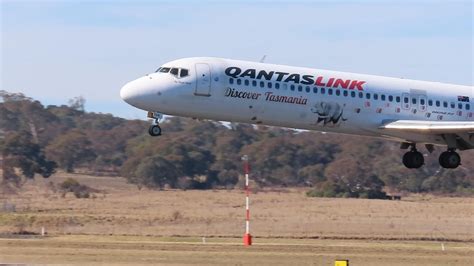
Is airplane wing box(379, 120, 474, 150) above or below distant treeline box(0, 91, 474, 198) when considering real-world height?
below

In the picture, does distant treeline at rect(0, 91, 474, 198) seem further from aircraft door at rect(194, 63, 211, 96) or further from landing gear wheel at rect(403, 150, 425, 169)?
aircraft door at rect(194, 63, 211, 96)

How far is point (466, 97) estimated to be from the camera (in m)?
57.8

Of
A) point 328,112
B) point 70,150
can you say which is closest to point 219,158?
point 70,150

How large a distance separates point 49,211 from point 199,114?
98.5 ft

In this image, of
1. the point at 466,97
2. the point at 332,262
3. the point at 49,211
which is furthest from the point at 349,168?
the point at 332,262

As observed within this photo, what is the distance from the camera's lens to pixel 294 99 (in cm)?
5234

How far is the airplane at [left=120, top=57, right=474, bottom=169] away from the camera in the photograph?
2030 inches

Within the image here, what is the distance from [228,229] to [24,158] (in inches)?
2030

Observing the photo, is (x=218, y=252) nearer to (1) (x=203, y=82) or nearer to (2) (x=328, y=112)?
Result: (1) (x=203, y=82)

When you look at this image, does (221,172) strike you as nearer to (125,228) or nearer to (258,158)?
(258,158)

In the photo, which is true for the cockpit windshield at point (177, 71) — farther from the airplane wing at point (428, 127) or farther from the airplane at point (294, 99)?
the airplane wing at point (428, 127)

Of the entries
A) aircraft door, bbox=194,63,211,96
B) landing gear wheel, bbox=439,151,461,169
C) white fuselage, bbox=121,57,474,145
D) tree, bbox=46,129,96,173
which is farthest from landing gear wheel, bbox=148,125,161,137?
tree, bbox=46,129,96,173

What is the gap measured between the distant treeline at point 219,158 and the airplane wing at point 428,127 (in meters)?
43.7

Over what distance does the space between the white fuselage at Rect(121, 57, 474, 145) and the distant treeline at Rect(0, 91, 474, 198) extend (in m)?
44.4
